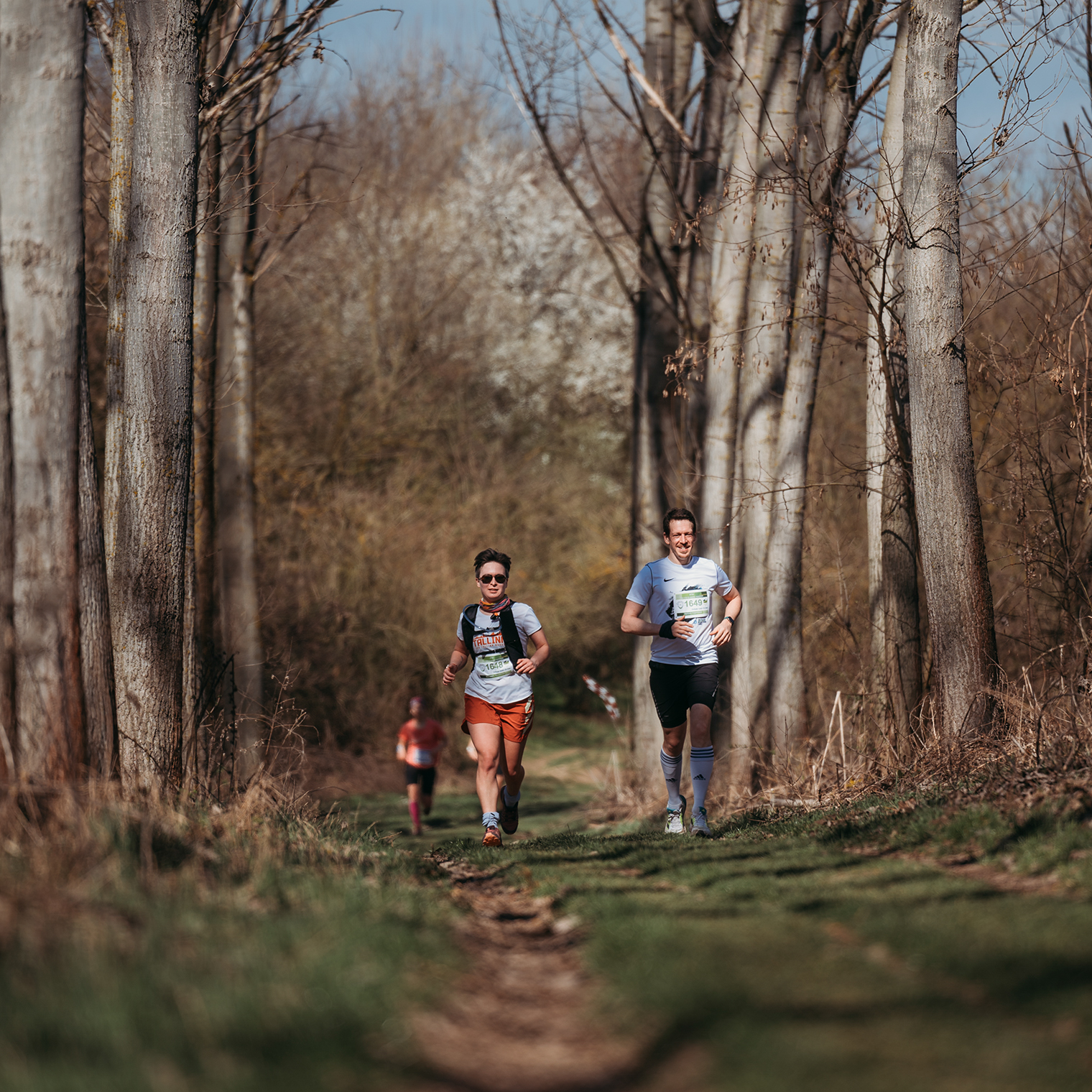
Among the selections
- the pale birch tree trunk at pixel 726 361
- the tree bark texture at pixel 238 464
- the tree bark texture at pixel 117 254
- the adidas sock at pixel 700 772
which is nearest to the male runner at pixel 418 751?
the tree bark texture at pixel 238 464

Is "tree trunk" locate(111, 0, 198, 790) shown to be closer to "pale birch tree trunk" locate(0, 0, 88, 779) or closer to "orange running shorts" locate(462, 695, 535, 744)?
"pale birch tree trunk" locate(0, 0, 88, 779)

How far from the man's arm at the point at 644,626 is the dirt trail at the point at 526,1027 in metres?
3.22

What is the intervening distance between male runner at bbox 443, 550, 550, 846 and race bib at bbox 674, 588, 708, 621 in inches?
36.3

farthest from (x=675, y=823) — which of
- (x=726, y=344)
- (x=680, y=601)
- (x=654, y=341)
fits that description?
(x=654, y=341)

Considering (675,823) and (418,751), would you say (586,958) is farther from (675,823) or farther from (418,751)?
(418,751)

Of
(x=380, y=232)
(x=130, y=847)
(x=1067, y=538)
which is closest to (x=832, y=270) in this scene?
(x=1067, y=538)

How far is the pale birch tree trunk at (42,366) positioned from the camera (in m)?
5.23

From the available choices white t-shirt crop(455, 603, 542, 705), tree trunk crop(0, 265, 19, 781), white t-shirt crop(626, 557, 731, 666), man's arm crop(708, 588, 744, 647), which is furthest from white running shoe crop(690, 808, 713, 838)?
tree trunk crop(0, 265, 19, 781)

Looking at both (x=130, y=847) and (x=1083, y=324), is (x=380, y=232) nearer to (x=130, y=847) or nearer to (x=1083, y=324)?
(x=1083, y=324)

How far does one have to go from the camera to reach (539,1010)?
10.7 ft

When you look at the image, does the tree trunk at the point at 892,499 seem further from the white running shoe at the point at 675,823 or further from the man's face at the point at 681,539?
the man's face at the point at 681,539

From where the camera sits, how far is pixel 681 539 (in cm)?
762

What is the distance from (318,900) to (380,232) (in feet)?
82.5

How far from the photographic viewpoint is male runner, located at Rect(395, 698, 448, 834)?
1301 centimetres
